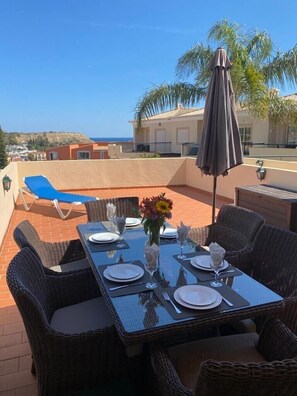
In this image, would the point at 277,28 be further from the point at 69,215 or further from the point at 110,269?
the point at 110,269

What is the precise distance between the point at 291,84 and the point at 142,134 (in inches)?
548

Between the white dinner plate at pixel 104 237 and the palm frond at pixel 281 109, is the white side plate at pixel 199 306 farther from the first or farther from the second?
the palm frond at pixel 281 109

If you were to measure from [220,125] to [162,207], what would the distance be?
2.29 m

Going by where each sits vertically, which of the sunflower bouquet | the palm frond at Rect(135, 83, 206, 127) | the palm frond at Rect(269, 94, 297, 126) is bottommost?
the sunflower bouquet

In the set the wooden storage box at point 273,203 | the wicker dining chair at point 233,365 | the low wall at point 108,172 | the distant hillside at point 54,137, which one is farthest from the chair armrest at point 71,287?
the distant hillside at point 54,137

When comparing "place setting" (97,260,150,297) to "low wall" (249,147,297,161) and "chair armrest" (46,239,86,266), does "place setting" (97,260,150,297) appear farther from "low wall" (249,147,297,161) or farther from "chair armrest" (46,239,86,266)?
"low wall" (249,147,297,161)

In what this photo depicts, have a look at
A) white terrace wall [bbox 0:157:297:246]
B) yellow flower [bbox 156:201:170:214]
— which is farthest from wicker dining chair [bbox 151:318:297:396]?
white terrace wall [bbox 0:157:297:246]

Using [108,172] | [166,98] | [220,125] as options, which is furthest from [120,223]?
[166,98]

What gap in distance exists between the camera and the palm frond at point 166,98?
9.66 meters

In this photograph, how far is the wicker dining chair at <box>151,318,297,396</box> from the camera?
97cm

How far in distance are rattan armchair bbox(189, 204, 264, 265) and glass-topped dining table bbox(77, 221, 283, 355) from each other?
0.62 metres

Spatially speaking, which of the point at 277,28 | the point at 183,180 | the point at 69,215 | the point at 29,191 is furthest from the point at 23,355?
the point at 277,28

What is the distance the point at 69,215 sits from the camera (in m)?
6.40

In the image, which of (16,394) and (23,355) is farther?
A: (23,355)
